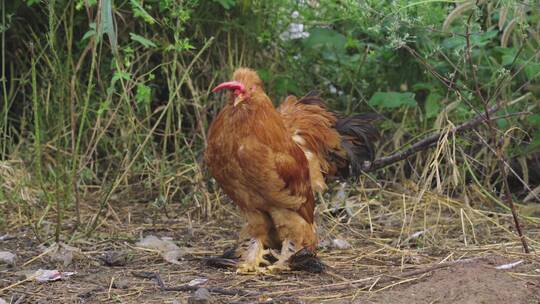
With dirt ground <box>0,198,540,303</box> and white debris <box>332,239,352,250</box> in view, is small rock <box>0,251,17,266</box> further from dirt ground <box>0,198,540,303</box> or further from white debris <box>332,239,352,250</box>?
white debris <box>332,239,352,250</box>

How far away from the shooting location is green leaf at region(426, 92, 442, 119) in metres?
5.82

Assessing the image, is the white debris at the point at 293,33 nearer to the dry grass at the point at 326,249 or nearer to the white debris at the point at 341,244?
the dry grass at the point at 326,249

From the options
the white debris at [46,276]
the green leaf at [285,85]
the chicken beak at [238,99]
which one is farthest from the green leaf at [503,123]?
the white debris at [46,276]

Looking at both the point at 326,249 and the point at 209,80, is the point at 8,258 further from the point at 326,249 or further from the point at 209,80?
the point at 209,80

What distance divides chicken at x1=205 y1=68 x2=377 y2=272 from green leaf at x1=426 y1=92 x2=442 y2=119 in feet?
3.46

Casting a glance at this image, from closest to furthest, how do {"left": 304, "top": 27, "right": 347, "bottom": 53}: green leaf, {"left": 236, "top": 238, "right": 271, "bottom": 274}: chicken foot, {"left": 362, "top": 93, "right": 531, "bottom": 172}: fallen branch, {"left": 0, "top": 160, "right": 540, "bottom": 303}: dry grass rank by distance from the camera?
{"left": 0, "top": 160, "right": 540, "bottom": 303}: dry grass < {"left": 236, "top": 238, "right": 271, "bottom": 274}: chicken foot < {"left": 362, "top": 93, "right": 531, "bottom": 172}: fallen branch < {"left": 304, "top": 27, "right": 347, "bottom": 53}: green leaf

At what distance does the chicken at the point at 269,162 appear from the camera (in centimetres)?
424

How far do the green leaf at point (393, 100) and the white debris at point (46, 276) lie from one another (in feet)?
8.34

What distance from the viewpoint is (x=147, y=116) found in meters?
5.96

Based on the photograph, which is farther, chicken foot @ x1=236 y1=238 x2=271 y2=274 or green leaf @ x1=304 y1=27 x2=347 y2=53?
green leaf @ x1=304 y1=27 x2=347 y2=53

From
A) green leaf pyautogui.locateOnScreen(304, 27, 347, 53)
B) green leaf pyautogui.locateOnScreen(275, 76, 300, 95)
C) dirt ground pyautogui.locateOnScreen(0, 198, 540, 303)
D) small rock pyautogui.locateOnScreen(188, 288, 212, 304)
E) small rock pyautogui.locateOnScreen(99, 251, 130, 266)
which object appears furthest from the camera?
green leaf pyautogui.locateOnScreen(275, 76, 300, 95)

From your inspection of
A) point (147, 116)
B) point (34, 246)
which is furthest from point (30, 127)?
point (34, 246)

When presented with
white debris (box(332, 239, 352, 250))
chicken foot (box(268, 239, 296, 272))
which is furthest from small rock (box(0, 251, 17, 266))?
white debris (box(332, 239, 352, 250))

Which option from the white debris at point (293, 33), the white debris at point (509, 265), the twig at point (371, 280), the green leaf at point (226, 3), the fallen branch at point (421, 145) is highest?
the green leaf at point (226, 3)
